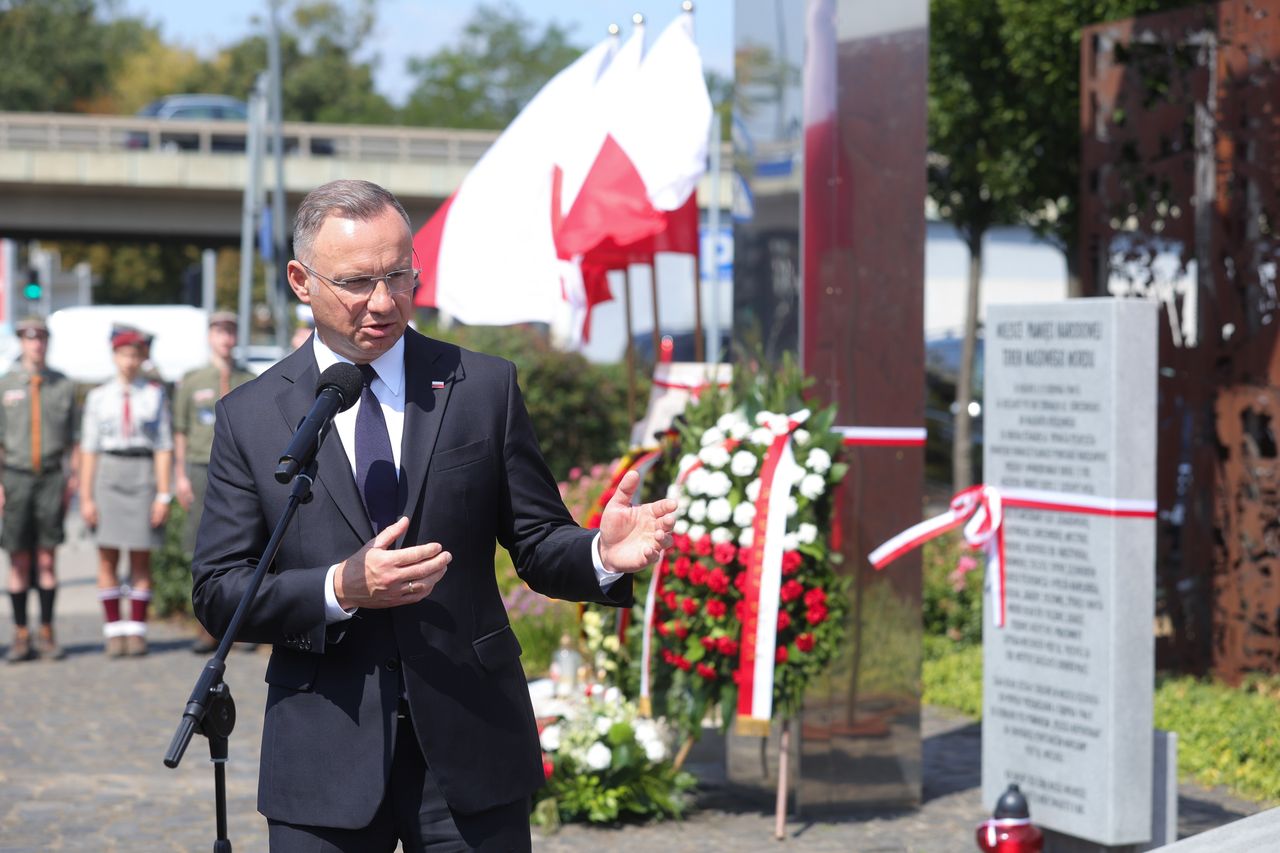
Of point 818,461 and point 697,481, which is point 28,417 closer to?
point 697,481

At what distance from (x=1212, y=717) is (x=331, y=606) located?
656cm

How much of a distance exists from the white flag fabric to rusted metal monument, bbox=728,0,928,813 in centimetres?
138

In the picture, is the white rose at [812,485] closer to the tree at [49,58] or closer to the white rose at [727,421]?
the white rose at [727,421]

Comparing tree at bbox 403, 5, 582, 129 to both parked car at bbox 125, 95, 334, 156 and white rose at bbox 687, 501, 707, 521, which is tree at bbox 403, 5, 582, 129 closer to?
parked car at bbox 125, 95, 334, 156

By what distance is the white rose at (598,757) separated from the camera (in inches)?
267

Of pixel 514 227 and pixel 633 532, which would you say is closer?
pixel 633 532

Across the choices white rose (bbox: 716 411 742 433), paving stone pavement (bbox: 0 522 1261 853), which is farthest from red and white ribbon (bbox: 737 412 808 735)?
paving stone pavement (bbox: 0 522 1261 853)

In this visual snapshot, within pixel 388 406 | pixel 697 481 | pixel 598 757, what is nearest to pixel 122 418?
pixel 598 757

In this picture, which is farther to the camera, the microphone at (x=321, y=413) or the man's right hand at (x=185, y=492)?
the man's right hand at (x=185, y=492)

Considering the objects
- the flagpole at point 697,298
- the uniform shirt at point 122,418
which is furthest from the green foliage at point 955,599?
the uniform shirt at point 122,418

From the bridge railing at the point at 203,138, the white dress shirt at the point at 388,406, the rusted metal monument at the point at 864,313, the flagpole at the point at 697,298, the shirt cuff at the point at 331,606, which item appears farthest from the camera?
the bridge railing at the point at 203,138

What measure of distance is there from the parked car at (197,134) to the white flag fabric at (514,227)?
38.3 meters

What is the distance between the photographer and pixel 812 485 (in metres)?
6.63

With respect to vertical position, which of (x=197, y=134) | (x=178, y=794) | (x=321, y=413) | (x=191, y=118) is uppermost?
(x=191, y=118)
